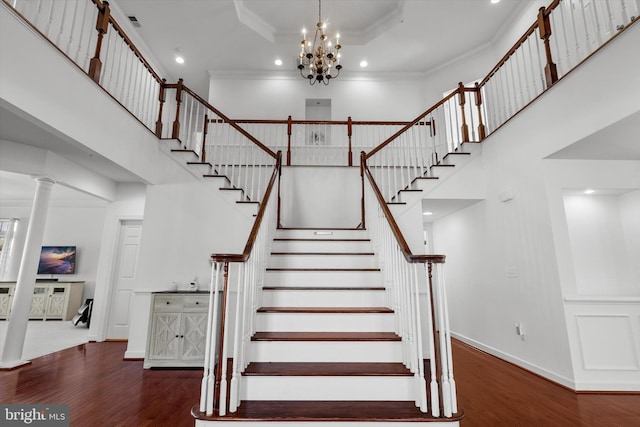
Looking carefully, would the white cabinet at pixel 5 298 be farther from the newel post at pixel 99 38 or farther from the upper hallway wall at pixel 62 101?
the newel post at pixel 99 38

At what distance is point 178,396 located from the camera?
2.82 metres

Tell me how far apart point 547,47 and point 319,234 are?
137 inches

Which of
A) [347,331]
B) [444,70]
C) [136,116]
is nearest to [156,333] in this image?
[347,331]

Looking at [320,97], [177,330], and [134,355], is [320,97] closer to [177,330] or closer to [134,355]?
[177,330]

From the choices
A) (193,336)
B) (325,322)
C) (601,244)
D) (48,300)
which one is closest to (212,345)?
(325,322)

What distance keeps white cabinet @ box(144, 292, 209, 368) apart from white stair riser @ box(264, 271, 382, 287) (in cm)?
125

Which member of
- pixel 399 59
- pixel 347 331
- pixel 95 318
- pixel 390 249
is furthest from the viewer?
pixel 399 59

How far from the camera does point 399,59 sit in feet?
22.8

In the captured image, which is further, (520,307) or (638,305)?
(520,307)

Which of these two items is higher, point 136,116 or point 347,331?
point 136,116

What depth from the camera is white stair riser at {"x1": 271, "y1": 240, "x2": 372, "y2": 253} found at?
385cm

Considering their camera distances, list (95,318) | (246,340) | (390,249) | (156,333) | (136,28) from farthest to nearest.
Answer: (136,28), (95,318), (156,333), (390,249), (246,340)

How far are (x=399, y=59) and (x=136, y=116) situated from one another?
5761 mm

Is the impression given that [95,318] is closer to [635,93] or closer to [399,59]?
[635,93]
